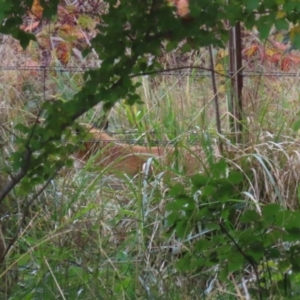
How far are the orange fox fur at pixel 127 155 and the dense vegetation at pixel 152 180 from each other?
6 centimetres

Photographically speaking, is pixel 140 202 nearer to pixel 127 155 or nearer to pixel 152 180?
pixel 152 180

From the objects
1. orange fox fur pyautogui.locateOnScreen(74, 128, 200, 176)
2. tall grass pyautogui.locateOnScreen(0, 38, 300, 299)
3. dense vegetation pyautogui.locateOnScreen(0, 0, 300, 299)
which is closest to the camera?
dense vegetation pyautogui.locateOnScreen(0, 0, 300, 299)

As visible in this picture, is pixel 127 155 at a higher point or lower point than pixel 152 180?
higher

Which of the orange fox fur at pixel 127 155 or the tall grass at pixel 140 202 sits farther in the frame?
the orange fox fur at pixel 127 155

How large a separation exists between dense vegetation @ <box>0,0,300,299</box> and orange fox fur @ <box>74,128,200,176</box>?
6cm

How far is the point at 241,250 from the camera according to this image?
2529mm

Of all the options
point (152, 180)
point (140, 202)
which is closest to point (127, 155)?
point (152, 180)

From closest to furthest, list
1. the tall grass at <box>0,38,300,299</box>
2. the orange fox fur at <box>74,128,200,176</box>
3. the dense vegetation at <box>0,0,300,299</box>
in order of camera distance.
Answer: the dense vegetation at <box>0,0,300,299</box>, the tall grass at <box>0,38,300,299</box>, the orange fox fur at <box>74,128,200,176</box>

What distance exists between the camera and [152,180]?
382 cm

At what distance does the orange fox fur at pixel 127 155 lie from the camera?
393 cm

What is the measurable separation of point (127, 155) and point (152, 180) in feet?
0.70

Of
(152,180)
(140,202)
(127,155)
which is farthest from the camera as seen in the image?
(127,155)

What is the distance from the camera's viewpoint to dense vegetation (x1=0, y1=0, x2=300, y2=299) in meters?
2.30

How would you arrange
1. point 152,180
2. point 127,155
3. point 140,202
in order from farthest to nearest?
point 127,155 < point 152,180 < point 140,202
